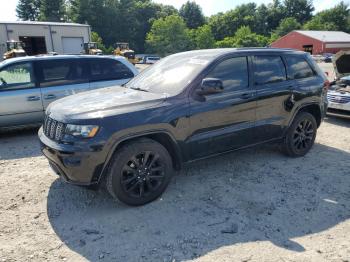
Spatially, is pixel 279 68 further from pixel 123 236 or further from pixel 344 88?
pixel 344 88

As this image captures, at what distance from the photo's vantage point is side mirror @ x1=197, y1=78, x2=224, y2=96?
4.01 metres

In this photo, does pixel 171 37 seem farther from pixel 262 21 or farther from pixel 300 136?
pixel 300 136

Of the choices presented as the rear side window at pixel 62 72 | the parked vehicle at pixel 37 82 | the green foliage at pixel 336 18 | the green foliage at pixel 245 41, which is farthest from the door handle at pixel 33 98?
the green foliage at pixel 336 18

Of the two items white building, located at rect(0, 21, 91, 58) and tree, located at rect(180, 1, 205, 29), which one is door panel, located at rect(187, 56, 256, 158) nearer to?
white building, located at rect(0, 21, 91, 58)

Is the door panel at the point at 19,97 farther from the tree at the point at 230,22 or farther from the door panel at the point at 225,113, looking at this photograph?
the tree at the point at 230,22

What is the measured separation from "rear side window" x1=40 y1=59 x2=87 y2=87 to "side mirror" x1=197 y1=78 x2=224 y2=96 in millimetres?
3905

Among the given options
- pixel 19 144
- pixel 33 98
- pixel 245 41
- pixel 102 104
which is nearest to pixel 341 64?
pixel 102 104

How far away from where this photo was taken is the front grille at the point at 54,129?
367cm

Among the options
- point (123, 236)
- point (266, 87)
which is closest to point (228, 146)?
point (266, 87)

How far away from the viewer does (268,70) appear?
16.4ft

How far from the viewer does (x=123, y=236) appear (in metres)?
3.41

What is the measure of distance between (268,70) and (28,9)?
334 ft

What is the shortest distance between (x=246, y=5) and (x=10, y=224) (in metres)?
108

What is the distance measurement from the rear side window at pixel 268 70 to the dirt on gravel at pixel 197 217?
1362mm
